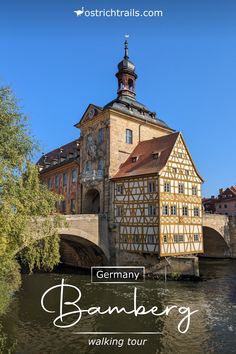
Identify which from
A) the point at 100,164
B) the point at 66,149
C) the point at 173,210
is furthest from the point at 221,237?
the point at 66,149

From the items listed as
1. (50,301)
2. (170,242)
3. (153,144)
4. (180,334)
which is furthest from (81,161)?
(180,334)

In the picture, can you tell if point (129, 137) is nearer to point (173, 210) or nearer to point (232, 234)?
point (173, 210)

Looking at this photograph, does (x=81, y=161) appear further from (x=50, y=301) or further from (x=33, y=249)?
(x=33, y=249)

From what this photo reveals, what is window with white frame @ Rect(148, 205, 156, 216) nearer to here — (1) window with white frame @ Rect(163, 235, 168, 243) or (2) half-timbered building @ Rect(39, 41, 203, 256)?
(2) half-timbered building @ Rect(39, 41, 203, 256)

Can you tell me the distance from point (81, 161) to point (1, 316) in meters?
18.3

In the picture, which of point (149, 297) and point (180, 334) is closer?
point (180, 334)

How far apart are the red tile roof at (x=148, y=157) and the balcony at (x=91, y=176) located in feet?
5.99

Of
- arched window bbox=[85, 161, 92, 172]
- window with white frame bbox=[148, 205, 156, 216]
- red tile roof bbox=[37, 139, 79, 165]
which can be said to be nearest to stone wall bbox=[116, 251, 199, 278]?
window with white frame bbox=[148, 205, 156, 216]

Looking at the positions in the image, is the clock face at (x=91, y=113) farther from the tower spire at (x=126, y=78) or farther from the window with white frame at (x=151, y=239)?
the window with white frame at (x=151, y=239)

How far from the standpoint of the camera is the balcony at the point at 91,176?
27111 mm

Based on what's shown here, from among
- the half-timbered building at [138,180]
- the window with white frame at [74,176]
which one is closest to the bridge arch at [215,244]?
the half-timbered building at [138,180]

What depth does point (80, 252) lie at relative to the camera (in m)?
28.0

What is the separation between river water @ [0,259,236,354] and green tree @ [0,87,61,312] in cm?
239

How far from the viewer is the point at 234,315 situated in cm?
1418
